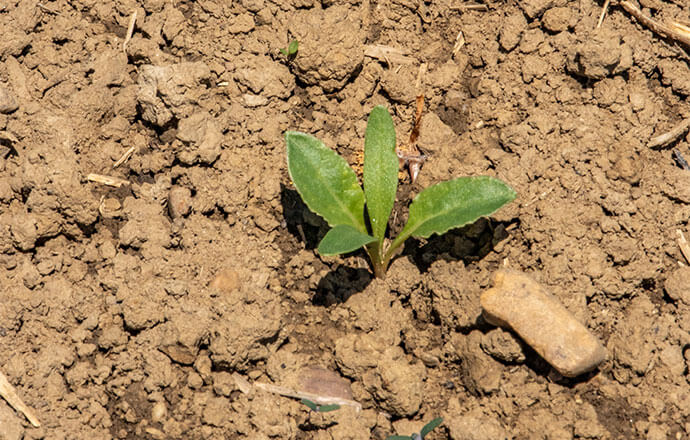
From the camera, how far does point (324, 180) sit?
244cm

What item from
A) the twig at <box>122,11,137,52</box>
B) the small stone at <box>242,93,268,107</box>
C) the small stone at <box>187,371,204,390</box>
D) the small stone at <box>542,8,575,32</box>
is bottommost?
the small stone at <box>187,371,204,390</box>

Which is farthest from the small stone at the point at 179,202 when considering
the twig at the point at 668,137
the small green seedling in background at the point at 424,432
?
the twig at the point at 668,137

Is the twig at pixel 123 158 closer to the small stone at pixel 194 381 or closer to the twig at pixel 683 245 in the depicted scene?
the small stone at pixel 194 381

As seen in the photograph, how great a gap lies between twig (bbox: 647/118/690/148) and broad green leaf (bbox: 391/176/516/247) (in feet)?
2.41

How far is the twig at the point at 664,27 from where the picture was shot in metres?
2.69

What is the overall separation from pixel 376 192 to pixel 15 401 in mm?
1411

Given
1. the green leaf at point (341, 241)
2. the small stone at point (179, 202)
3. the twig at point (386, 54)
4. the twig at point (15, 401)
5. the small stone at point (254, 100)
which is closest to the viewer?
the green leaf at point (341, 241)

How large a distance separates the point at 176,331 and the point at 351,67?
1.19 metres

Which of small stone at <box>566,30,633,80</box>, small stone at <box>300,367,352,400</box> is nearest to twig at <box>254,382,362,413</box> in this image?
small stone at <box>300,367,352,400</box>

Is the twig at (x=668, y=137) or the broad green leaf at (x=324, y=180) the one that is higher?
the twig at (x=668, y=137)

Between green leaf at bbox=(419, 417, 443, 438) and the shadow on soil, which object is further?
the shadow on soil

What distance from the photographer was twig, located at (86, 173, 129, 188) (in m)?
2.58

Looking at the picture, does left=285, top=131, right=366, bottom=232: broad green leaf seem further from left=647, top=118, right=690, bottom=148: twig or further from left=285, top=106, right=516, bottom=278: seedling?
left=647, top=118, right=690, bottom=148: twig

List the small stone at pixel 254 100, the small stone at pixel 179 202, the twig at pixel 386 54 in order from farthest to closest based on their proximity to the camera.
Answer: the twig at pixel 386 54, the small stone at pixel 254 100, the small stone at pixel 179 202
